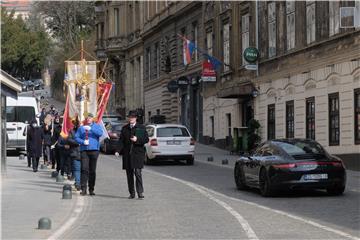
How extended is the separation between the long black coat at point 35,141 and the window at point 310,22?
38.6 ft

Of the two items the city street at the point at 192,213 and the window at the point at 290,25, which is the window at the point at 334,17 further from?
the city street at the point at 192,213

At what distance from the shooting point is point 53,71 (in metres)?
93.4

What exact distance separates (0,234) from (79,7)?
264 ft

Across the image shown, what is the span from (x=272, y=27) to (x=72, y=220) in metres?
23.0

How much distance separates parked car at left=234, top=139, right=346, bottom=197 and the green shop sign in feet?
56.4

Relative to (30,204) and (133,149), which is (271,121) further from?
(30,204)

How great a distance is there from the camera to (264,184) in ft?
58.1

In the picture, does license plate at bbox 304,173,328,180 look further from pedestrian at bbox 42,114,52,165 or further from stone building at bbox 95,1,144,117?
stone building at bbox 95,1,144,117

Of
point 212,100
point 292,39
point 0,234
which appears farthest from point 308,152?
point 212,100

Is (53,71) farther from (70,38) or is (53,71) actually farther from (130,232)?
(130,232)

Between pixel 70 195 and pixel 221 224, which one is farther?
pixel 70 195

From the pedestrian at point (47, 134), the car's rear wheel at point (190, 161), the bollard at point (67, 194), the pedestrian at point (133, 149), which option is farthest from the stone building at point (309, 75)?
the bollard at point (67, 194)

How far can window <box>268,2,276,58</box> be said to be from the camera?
113 ft

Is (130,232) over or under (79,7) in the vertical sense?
under
